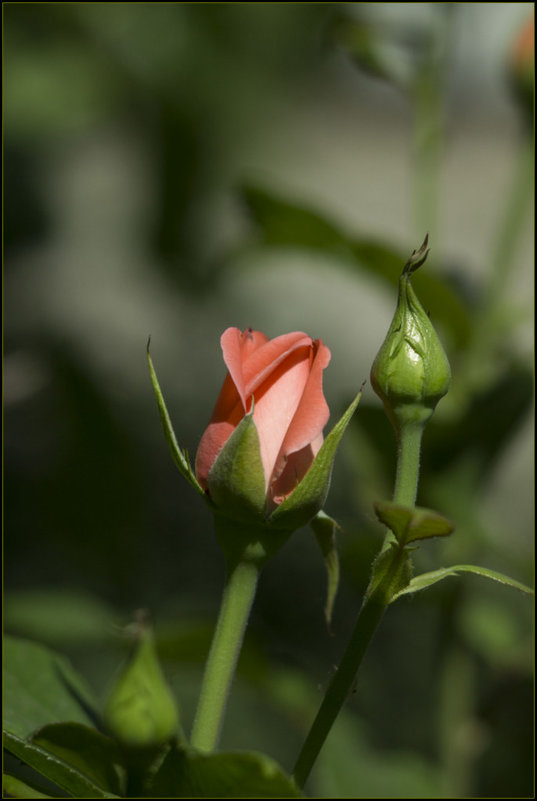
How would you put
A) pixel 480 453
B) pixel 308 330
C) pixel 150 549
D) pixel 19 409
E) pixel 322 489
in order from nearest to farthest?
1. pixel 322 489
2. pixel 480 453
3. pixel 19 409
4. pixel 150 549
5. pixel 308 330

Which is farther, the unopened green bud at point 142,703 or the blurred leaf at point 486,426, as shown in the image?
the blurred leaf at point 486,426

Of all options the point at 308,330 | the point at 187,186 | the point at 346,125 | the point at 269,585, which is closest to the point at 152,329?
the point at 308,330

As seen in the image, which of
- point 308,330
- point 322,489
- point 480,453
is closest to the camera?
point 322,489

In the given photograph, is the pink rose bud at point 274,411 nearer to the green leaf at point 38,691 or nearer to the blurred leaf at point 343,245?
the green leaf at point 38,691

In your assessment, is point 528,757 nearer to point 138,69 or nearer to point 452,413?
point 452,413

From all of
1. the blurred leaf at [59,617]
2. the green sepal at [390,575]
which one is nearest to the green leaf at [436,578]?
the green sepal at [390,575]

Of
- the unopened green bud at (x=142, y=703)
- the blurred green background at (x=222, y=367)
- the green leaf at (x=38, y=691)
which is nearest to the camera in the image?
the unopened green bud at (x=142, y=703)

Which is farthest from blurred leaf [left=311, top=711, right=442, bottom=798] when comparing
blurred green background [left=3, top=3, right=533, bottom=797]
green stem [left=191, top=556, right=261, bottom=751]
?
green stem [left=191, top=556, right=261, bottom=751]

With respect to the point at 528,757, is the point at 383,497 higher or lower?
higher
